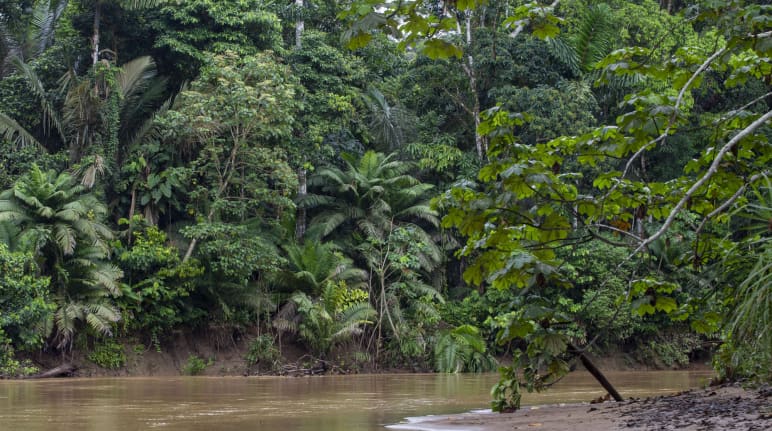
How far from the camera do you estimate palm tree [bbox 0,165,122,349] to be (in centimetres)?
1630

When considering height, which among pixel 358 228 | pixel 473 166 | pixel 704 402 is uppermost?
pixel 473 166

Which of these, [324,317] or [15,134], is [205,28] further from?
[324,317]

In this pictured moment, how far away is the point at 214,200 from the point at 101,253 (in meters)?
2.87

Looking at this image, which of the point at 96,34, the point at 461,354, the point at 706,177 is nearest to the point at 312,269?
the point at 461,354

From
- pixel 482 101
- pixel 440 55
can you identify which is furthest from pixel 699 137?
pixel 440 55

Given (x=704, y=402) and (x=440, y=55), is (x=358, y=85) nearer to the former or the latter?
(x=704, y=402)

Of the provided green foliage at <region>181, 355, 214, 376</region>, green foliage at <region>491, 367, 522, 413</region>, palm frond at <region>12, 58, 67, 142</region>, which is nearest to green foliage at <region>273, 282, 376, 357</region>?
green foliage at <region>181, 355, 214, 376</region>

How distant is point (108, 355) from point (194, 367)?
1.79 metres

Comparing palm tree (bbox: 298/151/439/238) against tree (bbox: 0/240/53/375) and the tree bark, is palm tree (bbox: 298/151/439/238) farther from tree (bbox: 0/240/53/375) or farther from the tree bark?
the tree bark

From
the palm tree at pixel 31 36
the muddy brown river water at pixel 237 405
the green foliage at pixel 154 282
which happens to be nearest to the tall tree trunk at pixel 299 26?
the palm tree at pixel 31 36

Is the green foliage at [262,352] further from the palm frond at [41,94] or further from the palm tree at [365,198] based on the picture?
the palm frond at [41,94]

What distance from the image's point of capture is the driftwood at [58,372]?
15500mm

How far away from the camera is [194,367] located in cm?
1792

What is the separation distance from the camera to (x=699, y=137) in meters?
22.4
